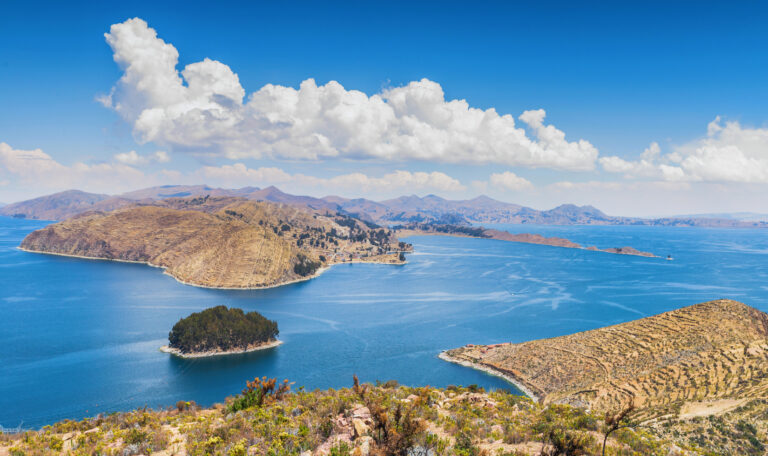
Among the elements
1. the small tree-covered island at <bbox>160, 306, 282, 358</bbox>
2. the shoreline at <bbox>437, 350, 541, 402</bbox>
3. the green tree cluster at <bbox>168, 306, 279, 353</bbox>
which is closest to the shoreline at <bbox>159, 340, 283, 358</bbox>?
the small tree-covered island at <bbox>160, 306, 282, 358</bbox>

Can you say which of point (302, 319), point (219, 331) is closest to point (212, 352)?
point (219, 331)

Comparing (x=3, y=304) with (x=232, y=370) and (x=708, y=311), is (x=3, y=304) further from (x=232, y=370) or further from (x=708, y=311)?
(x=708, y=311)

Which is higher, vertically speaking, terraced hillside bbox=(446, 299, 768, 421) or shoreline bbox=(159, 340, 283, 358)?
terraced hillside bbox=(446, 299, 768, 421)

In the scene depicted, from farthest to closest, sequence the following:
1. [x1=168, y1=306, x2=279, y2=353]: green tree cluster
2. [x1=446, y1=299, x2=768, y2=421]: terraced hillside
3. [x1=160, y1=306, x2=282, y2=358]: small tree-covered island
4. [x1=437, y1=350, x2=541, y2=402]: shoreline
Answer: [x1=168, y1=306, x2=279, y2=353]: green tree cluster < [x1=160, y1=306, x2=282, y2=358]: small tree-covered island < [x1=437, y1=350, x2=541, y2=402]: shoreline < [x1=446, y1=299, x2=768, y2=421]: terraced hillside

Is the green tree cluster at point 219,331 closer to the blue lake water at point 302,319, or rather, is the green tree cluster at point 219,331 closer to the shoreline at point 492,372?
the blue lake water at point 302,319

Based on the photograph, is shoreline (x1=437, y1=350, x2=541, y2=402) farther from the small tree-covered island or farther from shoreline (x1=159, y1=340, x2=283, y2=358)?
the small tree-covered island

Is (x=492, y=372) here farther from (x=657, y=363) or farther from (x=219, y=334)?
(x=219, y=334)
